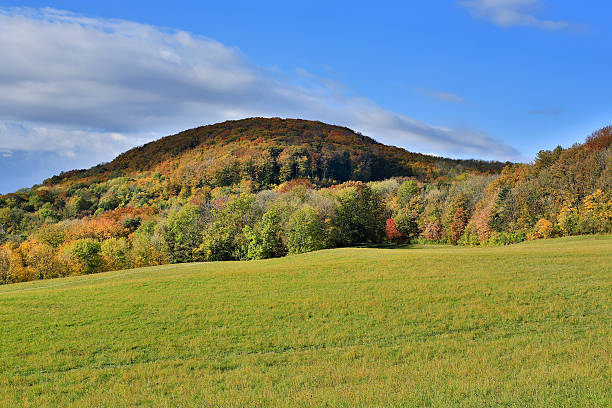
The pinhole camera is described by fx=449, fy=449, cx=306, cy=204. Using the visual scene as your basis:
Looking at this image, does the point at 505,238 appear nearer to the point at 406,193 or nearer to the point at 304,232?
the point at 406,193

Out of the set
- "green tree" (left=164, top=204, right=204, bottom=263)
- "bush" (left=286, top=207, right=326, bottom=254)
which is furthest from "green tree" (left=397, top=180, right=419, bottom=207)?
"green tree" (left=164, top=204, right=204, bottom=263)

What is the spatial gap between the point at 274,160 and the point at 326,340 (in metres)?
129

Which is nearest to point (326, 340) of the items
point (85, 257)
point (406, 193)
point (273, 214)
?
point (273, 214)

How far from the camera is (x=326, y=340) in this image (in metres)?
17.6

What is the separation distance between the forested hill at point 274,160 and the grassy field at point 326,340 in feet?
332

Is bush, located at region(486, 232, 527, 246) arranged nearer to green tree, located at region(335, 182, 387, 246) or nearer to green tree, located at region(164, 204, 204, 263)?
green tree, located at region(335, 182, 387, 246)

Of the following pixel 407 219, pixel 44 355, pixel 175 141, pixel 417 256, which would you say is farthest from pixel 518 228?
pixel 175 141

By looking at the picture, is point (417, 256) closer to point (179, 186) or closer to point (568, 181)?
point (568, 181)

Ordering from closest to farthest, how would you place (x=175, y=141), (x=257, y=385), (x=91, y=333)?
(x=257, y=385), (x=91, y=333), (x=175, y=141)

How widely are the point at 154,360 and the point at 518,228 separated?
70.2 metres

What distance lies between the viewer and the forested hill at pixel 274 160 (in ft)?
455

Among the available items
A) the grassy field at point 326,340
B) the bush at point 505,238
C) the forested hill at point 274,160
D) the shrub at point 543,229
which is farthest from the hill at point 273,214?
the grassy field at point 326,340

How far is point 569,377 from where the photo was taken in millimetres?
11797

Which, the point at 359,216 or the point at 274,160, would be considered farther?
the point at 274,160
